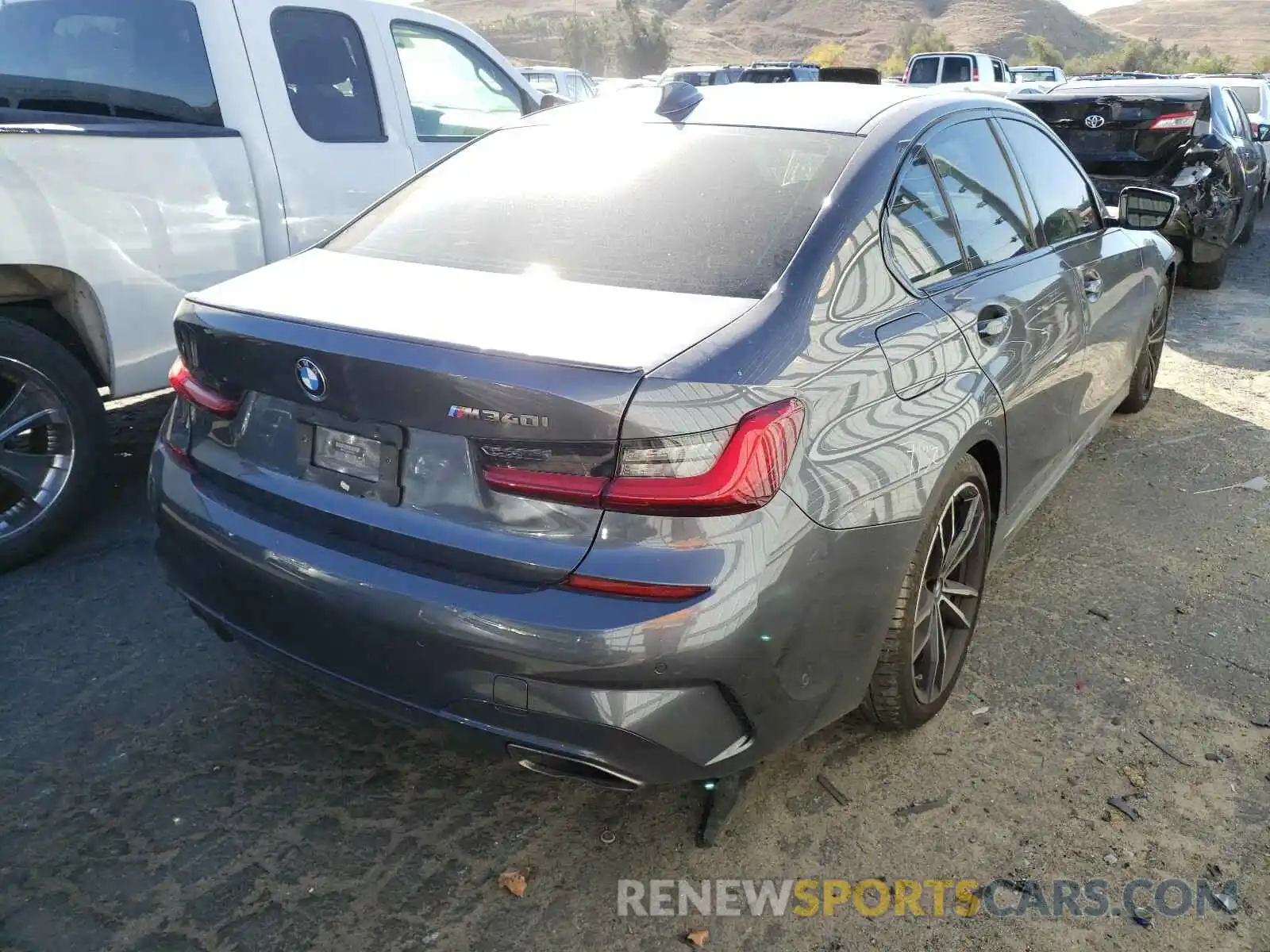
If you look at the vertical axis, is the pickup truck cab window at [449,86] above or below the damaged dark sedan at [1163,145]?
above

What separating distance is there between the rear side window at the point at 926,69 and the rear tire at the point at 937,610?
22.3 metres

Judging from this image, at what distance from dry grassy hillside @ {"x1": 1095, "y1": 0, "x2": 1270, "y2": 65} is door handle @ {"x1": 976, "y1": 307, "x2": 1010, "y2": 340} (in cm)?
9830

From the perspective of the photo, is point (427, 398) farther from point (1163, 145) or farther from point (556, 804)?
point (1163, 145)

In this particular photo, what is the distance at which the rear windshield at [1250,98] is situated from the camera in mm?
12539

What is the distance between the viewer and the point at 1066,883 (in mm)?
2387

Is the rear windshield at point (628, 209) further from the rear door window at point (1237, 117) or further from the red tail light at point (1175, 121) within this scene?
the rear door window at point (1237, 117)

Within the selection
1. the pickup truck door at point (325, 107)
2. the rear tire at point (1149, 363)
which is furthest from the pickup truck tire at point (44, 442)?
the rear tire at point (1149, 363)

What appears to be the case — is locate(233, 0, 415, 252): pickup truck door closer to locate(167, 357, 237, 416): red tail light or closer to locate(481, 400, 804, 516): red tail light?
locate(167, 357, 237, 416): red tail light

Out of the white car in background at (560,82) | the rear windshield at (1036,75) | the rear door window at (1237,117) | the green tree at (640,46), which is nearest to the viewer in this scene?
the rear door window at (1237,117)

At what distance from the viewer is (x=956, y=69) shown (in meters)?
22.6

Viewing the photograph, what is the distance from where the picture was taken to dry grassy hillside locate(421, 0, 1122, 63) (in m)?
80.9

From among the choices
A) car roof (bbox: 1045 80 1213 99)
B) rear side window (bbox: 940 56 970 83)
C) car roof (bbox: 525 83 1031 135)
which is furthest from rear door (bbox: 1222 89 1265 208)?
rear side window (bbox: 940 56 970 83)

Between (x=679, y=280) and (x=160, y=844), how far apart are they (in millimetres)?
1821

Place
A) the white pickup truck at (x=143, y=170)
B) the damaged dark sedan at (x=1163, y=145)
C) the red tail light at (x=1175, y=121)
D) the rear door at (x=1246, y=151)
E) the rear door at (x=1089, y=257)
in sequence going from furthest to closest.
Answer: the rear door at (x=1246, y=151), the red tail light at (x=1175, y=121), the damaged dark sedan at (x=1163, y=145), the rear door at (x=1089, y=257), the white pickup truck at (x=143, y=170)
